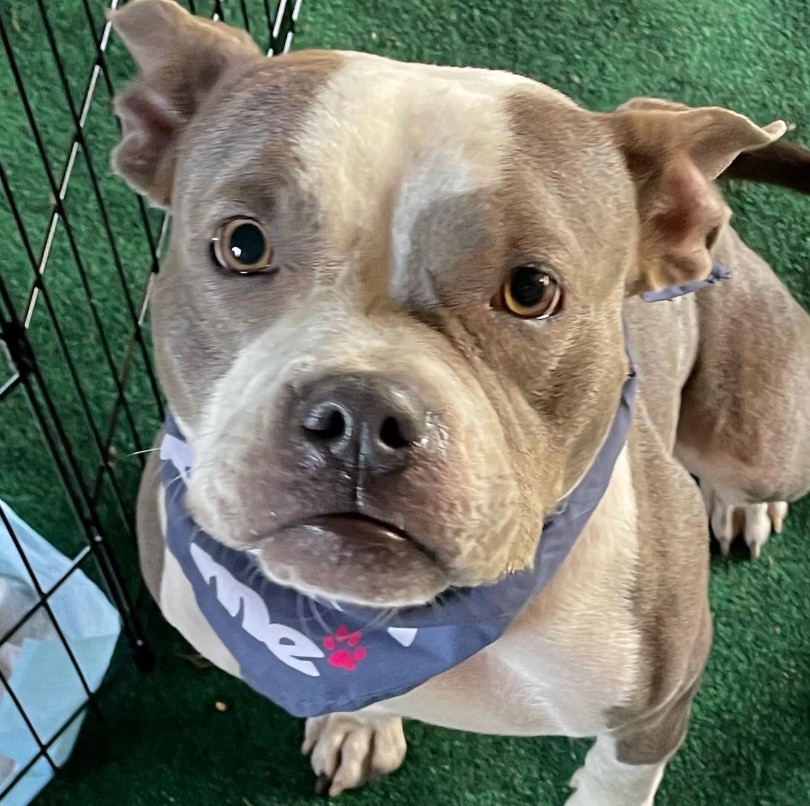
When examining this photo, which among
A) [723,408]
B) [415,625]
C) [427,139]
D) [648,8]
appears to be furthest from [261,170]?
[648,8]

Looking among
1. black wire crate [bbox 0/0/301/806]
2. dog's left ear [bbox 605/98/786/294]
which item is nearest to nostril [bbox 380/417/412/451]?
dog's left ear [bbox 605/98/786/294]

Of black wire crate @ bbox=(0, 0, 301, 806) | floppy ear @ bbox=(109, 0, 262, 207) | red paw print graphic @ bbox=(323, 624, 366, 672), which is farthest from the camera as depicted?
black wire crate @ bbox=(0, 0, 301, 806)

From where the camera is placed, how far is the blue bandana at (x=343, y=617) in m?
1.28

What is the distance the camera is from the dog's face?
3.23 ft

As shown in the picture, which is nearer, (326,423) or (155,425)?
(326,423)

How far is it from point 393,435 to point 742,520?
4.57ft

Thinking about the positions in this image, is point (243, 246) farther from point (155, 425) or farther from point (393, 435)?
point (155, 425)

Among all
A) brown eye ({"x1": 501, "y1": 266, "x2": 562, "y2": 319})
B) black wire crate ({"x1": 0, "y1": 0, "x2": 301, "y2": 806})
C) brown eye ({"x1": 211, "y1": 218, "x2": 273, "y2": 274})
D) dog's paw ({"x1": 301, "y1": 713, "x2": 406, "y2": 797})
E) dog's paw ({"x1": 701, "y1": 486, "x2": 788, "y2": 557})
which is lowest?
dog's paw ({"x1": 301, "y1": 713, "x2": 406, "y2": 797})

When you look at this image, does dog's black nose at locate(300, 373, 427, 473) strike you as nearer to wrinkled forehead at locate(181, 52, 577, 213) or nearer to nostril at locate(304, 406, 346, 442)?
nostril at locate(304, 406, 346, 442)

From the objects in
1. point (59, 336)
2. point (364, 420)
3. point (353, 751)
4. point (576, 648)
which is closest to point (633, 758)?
point (576, 648)

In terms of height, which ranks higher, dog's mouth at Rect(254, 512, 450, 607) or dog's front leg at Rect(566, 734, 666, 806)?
dog's mouth at Rect(254, 512, 450, 607)

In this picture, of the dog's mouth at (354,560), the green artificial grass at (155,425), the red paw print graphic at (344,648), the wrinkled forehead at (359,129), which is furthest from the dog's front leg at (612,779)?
the wrinkled forehead at (359,129)

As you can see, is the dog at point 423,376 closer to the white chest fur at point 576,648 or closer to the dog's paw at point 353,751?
the white chest fur at point 576,648

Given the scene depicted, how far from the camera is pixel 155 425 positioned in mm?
2215
